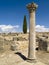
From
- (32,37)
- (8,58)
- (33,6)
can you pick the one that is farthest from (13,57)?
(33,6)

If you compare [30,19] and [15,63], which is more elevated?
[30,19]

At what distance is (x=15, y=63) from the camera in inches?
572

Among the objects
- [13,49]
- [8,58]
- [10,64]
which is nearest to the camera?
[10,64]

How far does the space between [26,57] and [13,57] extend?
3.86 feet

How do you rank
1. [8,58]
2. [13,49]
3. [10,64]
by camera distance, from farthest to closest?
[13,49] → [8,58] → [10,64]

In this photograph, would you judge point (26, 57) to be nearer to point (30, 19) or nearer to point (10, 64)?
point (10, 64)

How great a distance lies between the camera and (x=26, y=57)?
15992 millimetres

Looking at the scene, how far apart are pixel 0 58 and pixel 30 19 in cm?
450

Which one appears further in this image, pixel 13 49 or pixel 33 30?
pixel 13 49

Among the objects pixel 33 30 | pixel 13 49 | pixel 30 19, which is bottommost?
pixel 13 49

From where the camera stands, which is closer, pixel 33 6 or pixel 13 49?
pixel 33 6

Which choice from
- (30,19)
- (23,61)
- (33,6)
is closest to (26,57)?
(23,61)

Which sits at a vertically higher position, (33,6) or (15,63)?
(33,6)

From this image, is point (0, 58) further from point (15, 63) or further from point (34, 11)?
point (34, 11)
